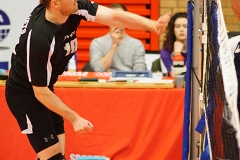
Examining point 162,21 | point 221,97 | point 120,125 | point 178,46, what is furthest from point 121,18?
point 178,46

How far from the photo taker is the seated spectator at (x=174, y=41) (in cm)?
666

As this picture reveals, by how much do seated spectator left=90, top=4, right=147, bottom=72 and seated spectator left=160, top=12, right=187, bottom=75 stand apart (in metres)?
0.25

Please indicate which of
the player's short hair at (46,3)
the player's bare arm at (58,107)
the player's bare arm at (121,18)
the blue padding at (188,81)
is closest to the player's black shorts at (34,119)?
the player's bare arm at (58,107)

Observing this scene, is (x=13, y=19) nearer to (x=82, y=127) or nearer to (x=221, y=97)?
(x=82, y=127)

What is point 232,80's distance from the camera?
2186 millimetres

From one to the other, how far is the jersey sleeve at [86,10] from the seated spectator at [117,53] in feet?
7.16

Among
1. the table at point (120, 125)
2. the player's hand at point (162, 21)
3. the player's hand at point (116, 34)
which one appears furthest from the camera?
the player's hand at point (116, 34)

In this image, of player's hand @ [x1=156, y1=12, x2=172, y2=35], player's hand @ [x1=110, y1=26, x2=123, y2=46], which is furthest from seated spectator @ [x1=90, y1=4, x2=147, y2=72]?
player's hand @ [x1=156, y1=12, x2=172, y2=35]

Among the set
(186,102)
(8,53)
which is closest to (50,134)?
(186,102)

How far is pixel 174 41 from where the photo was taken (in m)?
6.81

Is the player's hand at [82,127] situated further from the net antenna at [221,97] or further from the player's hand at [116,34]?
the player's hand at [116,34]

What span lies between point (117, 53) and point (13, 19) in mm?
1360

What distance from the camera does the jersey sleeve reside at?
427 cm

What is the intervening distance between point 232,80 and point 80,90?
3224mm
